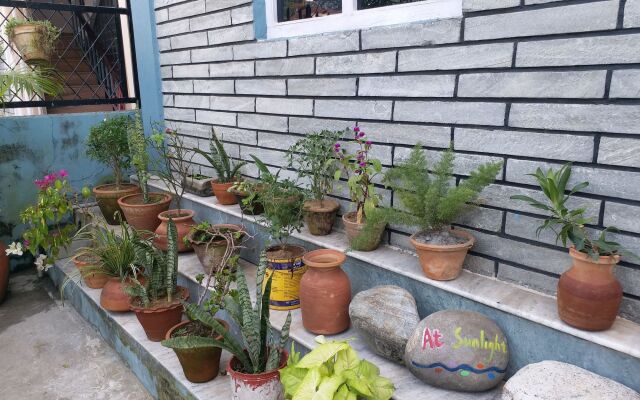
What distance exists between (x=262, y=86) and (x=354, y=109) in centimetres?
99

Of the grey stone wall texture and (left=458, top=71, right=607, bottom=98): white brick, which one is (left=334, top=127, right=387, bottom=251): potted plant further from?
(left=458, top=71, right=607, bottom=98): white brick

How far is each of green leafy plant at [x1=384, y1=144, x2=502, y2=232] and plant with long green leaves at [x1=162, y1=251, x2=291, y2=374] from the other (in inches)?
31.5

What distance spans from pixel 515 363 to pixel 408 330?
492mm

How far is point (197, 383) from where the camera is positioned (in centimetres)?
258

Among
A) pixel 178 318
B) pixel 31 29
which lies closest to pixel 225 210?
pixel 178 318

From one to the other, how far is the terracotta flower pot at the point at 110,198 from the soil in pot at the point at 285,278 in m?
2.26

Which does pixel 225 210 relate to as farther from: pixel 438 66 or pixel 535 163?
pixel 535 163

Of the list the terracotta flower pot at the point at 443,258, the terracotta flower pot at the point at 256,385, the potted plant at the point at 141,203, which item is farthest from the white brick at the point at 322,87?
the terracotta flower pot at the point at 256,385

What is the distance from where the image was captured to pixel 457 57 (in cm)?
235

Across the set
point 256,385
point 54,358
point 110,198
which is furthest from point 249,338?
point 110,198

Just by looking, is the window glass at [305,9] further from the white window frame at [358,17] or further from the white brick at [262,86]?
the white brick at [262,86]

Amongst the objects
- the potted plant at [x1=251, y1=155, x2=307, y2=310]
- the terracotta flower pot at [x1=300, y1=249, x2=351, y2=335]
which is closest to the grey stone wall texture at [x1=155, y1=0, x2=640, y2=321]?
the potted plant at [x1=251, y1=155, x2=307, y2=310]

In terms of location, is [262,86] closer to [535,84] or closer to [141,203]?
[141,203]

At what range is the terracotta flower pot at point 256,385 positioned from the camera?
2188 mm
